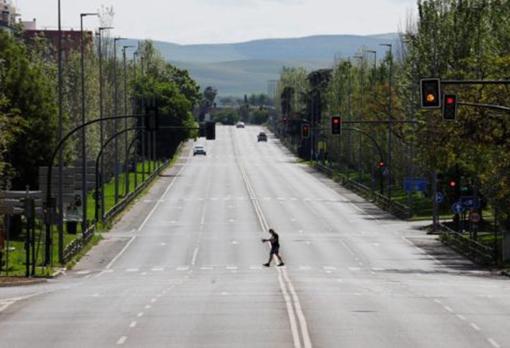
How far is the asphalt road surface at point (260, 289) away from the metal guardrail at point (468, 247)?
3.21 feet

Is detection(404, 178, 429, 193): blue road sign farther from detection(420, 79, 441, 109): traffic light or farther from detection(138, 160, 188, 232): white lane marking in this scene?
detection(420, 79, 441, 109): traffic light

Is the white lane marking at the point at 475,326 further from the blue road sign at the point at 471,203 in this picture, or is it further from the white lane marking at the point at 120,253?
the blue road sign at the point at 471,203

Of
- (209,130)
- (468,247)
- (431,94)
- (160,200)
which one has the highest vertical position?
(431,94)

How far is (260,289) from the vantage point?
4850cm

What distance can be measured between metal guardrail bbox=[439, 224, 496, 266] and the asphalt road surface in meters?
0.98

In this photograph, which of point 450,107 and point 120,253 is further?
point 120,253

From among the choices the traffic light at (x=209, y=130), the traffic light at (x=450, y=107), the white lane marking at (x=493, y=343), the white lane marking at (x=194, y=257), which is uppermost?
the traffic light at (x=450, y=107)

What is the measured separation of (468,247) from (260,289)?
28.7m

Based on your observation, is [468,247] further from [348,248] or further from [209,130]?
[209,130]

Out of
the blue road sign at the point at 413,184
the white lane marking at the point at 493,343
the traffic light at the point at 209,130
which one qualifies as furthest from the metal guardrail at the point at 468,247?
the white lane marking at the point at 493,343

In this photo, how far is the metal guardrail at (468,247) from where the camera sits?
6900 centimetres

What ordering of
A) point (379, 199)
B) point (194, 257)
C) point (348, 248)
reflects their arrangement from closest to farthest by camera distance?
1. point (194, 257)
2. point (348, 248)
3. point (379, 199)

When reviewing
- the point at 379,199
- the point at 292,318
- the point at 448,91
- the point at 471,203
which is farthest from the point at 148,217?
the point at 292,318

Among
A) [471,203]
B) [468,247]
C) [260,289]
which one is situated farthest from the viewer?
[471,203]
